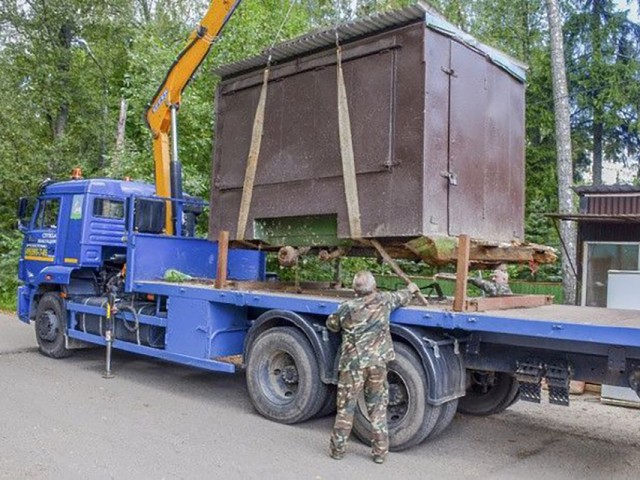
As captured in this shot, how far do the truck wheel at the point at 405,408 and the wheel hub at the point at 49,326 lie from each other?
6019mm

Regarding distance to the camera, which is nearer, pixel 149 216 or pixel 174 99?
pixel 149 216

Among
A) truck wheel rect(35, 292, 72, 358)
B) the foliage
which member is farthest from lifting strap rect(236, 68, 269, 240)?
the foliage

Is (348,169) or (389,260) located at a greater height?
(348,169)

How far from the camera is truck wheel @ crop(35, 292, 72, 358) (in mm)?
9984

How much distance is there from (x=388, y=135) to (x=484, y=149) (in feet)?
3.98

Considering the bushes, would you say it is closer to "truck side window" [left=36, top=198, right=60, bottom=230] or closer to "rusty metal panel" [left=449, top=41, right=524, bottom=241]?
"truck side window" [left=36, top=198, right=60, bottom=230]

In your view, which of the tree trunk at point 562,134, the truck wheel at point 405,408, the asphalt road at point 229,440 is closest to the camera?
the asphalt road at point 229,440

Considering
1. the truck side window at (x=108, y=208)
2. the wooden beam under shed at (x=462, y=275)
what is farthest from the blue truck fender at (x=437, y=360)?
the truck side window at (x=108, y=208)

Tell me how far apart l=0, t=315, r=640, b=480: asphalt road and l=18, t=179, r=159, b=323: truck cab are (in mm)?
1786

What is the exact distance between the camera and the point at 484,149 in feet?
22.4

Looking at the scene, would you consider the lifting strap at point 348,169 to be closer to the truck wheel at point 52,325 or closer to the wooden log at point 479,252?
the wooden log at point 479,252

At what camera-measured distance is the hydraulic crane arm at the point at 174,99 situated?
9.78 metres

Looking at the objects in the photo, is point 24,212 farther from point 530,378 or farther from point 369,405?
point 530,378

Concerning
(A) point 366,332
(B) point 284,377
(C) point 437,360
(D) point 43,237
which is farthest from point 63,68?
(C) point 437,360
